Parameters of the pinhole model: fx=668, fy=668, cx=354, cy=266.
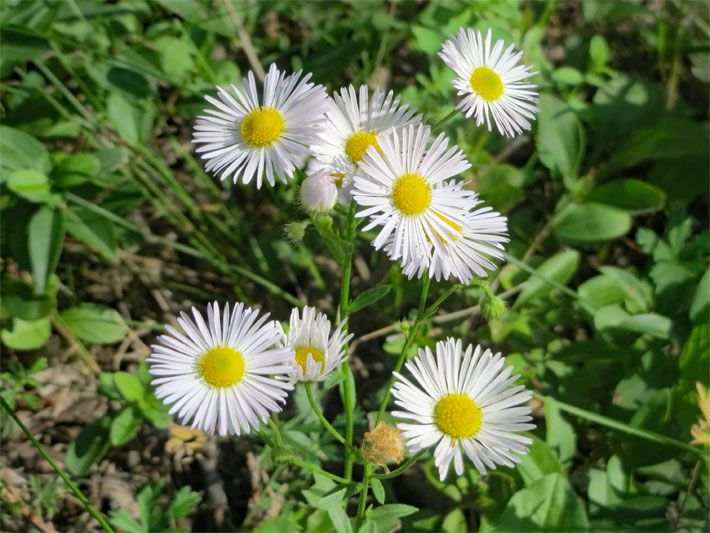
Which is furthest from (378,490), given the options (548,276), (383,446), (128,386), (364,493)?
(548,276)

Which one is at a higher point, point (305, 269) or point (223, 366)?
point (305, 269)

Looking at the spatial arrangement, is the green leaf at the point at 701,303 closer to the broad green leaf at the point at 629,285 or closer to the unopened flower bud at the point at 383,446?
the broad green leaf at the point at 629,285

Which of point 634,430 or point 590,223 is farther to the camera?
point 590,223

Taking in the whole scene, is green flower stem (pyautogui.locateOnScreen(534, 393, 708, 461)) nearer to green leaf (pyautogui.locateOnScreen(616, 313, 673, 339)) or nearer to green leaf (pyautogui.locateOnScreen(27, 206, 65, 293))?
green leaf (pyautogui.locateOnScreen(616, 313, 673, 339))

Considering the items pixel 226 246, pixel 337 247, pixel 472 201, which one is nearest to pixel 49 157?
pixel 226 246

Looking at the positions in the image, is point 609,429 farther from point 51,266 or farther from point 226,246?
point 51,266

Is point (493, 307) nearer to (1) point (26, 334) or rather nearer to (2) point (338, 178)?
(2) point (338, 178)
